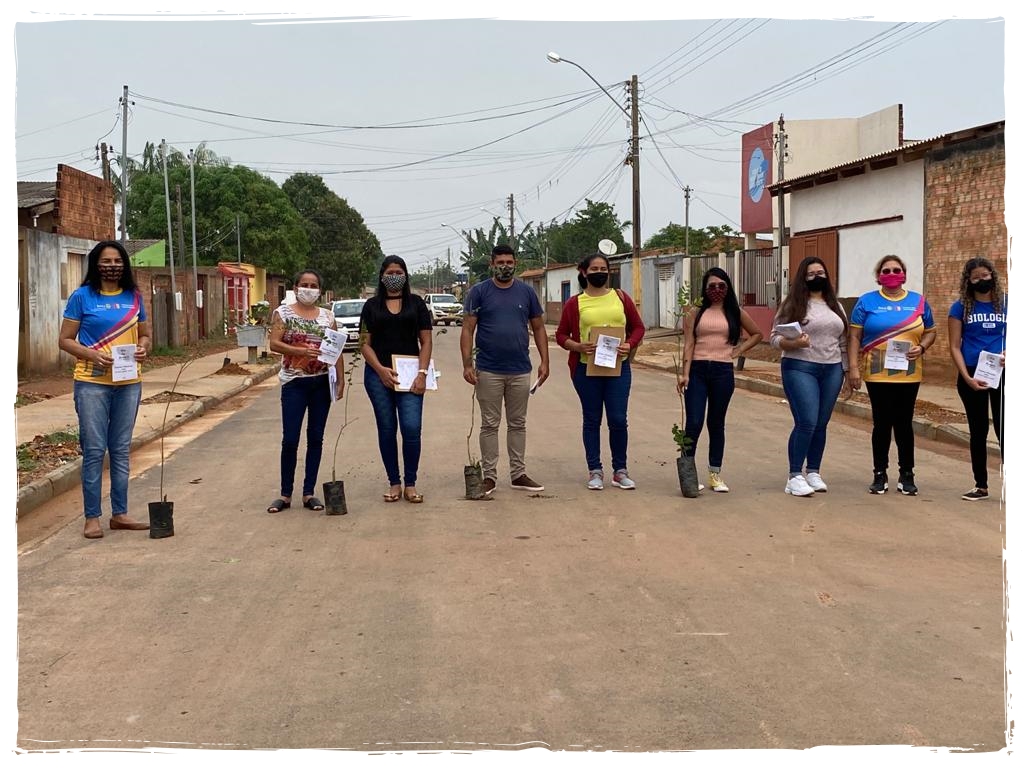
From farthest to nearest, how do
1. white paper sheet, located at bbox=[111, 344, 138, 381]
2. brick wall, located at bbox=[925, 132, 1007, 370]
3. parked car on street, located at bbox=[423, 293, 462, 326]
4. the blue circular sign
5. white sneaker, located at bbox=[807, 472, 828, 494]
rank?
parked car on street, located at bbox=[423, 293, 462, 326]
the blue circular sign
brick wall, located at bbox=[925, 132, 1007, 370]
white sneaker, located at bbox=[807, 472, 828, 494]
white paper sheet, located at bbox=[111, 344, 138, 381]

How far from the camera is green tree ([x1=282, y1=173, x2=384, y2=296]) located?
7481cm

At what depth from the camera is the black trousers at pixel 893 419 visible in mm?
8852

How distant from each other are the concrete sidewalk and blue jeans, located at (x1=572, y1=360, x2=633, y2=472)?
168 inches

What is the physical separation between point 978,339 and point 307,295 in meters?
5.08

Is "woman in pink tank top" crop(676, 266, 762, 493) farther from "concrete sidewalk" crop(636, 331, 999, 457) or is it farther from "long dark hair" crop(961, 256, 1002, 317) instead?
"concrete sidewalk" crop(636, 331, 999, 457)

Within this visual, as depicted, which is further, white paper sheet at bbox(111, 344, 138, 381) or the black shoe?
the black shoe

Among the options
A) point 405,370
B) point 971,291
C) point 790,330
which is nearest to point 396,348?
point 405,370

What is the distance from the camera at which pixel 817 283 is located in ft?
28.9

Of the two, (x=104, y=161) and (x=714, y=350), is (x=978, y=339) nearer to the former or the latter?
(x=714, y=350)

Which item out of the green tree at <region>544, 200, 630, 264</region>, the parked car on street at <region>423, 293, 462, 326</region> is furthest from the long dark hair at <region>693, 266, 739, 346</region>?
the green tree at <region>544, 200, 630, 264</region>

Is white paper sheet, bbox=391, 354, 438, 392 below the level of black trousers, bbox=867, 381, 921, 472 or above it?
above

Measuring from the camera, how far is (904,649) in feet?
15.9

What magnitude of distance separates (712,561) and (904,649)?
69.1 inches

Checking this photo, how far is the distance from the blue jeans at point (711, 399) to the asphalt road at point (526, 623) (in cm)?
44
